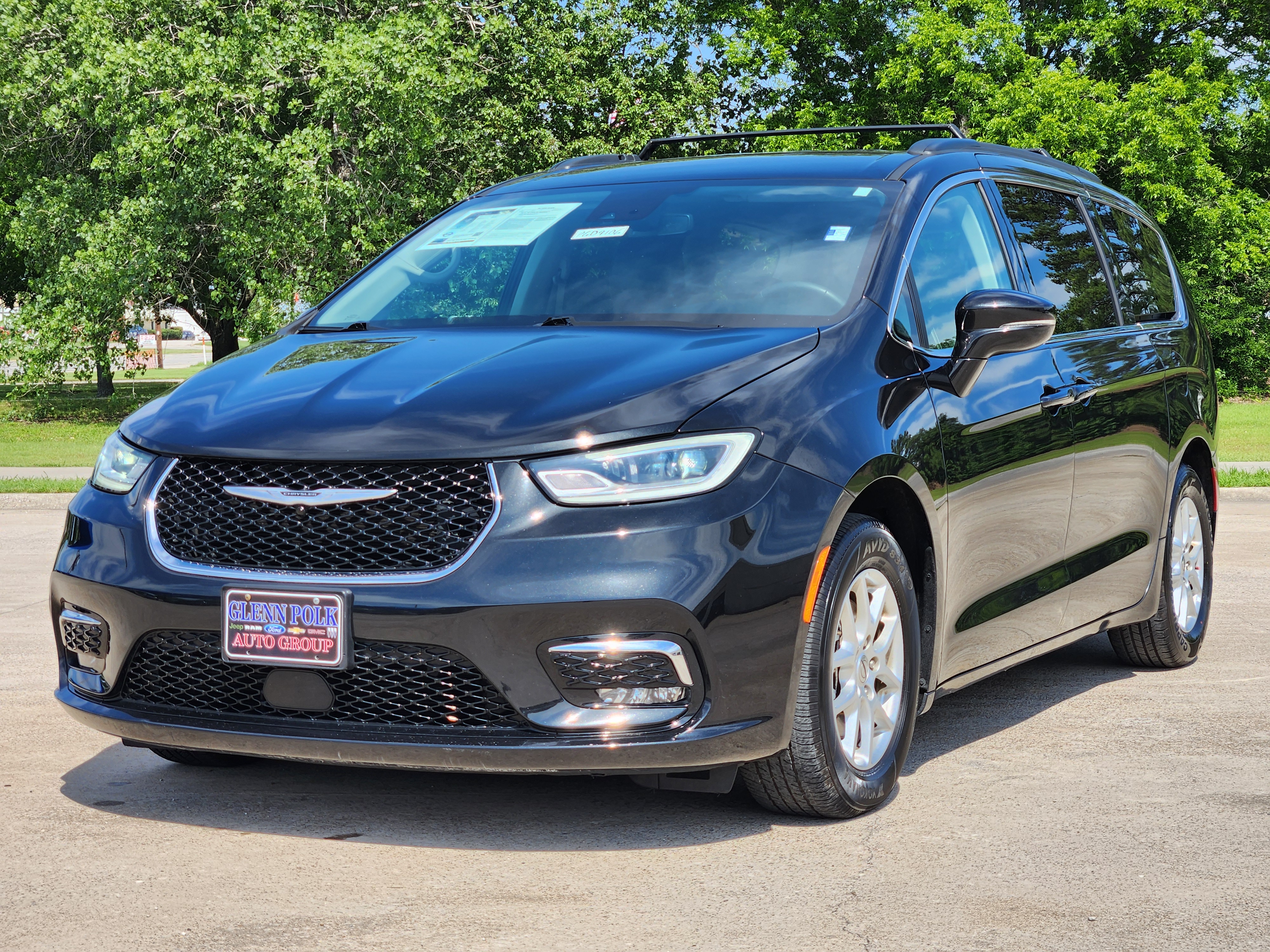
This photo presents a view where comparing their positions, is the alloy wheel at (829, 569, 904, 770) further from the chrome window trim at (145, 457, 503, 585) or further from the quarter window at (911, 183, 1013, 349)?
the chrome window trim at (145, 457, 503, 585)

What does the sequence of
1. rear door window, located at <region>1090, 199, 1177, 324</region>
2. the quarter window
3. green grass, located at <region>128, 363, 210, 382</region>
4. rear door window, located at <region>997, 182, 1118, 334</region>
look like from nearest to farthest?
the quarter window, rear door window, located at <region>997, 182, 1118, 334</region>, rear door window, located at <region>1090, 199, 1177, 324</region>, green grass, located at <region>128, 363, 210, 382</region>

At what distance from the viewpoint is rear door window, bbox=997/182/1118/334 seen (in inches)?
219

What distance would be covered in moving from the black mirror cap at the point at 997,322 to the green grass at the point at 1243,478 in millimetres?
9304

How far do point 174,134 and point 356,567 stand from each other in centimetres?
2045

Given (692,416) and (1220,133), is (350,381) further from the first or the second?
Result: (1220,133)

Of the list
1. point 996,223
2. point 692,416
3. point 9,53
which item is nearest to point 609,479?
point 692,416

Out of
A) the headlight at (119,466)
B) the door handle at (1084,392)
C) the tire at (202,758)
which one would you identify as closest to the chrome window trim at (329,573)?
the headlight at (119,466)

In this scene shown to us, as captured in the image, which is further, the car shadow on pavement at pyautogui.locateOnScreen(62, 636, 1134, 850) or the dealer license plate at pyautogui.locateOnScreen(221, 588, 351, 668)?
the car shadow on pavement at pyautogui.locateOnScreen(62, 636, 1134, 850)

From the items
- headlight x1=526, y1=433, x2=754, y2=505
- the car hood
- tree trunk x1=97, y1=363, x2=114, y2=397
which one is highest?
the car hood

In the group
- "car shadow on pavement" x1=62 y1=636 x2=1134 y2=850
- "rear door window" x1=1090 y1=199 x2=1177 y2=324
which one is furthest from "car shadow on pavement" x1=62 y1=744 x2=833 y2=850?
"rear door window" x1=1090 y1=199 x2=1177 y2=324

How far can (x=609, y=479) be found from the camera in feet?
12.3

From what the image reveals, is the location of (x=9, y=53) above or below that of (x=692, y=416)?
above

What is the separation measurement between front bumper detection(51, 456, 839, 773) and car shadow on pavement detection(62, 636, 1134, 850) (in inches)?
13.9

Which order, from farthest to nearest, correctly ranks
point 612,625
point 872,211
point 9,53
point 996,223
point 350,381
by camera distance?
point 9,53 → point 996,223 → point 872,211 → point 350,381 → point 612,625
